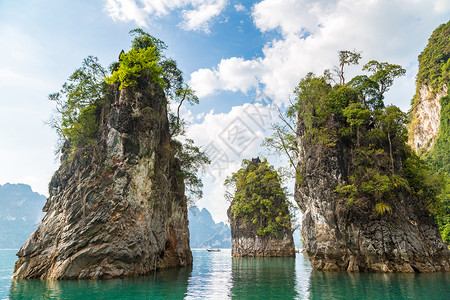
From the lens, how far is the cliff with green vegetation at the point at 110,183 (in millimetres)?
16172

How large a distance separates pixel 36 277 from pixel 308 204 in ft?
68.6

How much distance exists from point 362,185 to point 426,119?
48.7 m

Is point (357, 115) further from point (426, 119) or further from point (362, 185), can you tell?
point (426, 119)

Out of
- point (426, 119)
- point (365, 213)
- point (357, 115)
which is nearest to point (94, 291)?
point (365, 213)

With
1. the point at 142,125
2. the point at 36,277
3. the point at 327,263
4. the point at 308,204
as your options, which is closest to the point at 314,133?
the point at 308,204

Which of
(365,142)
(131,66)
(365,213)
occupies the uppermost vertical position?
(131,66)

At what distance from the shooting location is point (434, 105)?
50.7 metres

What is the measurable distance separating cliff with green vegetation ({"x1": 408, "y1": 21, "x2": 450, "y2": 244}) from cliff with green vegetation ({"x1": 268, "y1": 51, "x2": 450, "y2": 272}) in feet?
84.3

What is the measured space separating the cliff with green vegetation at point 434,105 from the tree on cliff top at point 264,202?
82.7 feet

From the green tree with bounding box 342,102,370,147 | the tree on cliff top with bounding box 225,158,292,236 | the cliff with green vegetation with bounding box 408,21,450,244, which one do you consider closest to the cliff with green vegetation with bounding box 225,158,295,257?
the tree on cliff top with bounding box 225,158,292,236

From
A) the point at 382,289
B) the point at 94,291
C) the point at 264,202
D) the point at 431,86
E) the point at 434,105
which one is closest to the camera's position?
the point at 94,291

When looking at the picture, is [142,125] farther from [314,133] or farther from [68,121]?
[314,133]

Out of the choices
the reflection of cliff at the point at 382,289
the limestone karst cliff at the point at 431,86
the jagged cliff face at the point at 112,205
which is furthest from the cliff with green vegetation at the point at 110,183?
the limestone karst cliff at the point at 431,86

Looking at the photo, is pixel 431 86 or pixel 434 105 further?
pixel 431 86
